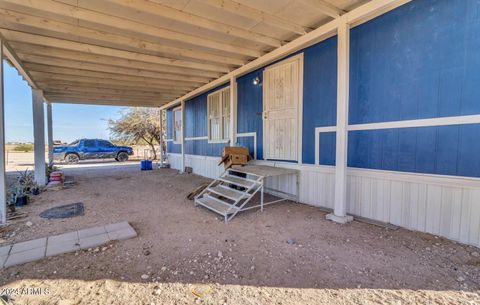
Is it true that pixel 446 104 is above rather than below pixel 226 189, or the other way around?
above

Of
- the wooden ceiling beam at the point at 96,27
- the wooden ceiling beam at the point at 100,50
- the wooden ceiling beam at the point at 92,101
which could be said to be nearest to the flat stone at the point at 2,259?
the wooden ceiling beam at the point at 96,27

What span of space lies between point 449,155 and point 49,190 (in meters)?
Result: 7.87

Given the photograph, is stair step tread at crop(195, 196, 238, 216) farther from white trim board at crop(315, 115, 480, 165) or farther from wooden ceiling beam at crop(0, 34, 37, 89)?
wooden ceiling beam at crop(0, 34, 37, 89)

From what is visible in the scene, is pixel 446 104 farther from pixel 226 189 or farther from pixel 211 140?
pixel 211 140

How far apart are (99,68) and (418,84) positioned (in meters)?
6.10

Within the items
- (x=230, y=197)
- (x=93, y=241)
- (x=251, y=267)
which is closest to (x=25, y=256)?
→ (x=93, y=241)

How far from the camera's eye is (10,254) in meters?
2.29

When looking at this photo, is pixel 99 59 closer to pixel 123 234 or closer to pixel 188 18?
pixel 188 18

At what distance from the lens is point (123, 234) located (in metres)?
2.80

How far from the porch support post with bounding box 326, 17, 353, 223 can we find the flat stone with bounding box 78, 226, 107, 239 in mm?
3180

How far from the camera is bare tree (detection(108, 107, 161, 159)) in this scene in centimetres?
1620

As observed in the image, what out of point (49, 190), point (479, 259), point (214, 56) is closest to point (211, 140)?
point (214, 56)

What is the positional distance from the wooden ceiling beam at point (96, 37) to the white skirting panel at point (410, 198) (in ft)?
10.1

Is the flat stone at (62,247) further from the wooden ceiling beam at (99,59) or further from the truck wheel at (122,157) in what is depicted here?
the truck wheel at (122,157)
